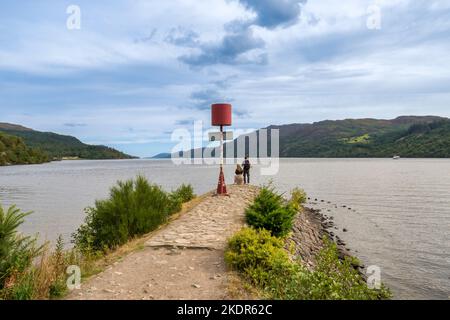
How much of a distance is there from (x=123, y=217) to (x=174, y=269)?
20.0 feet

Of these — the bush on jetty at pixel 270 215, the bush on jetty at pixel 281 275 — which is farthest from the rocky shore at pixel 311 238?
the bush on jetty at pixel 281 275

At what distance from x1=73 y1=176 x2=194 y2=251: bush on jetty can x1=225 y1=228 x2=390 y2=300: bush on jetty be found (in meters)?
6.08

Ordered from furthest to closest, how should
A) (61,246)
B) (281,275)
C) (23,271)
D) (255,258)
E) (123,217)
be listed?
(123,217) → (61,246) → (255,258) → (281,275) → (23,271)

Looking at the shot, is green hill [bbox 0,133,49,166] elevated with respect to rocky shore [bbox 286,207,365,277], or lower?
elevated

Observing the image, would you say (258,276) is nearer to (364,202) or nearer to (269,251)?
(269,251)

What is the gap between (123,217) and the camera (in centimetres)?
1538

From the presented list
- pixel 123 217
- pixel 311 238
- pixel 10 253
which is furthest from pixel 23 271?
pixel 311 238

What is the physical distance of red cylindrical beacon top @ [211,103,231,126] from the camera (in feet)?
65.5

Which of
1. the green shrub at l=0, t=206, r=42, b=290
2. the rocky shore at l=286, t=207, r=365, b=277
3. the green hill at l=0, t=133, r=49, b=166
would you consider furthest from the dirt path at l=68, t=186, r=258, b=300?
the green hill at l=0, t=133, r=49, b=166

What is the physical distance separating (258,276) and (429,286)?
11431mm

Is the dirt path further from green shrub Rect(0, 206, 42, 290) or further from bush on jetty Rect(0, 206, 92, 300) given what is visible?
green shrub Rect(0, 206, 42, 290)

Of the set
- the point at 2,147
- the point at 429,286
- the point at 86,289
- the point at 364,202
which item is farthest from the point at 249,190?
the point at 2,147

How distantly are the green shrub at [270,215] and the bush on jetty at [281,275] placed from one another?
2747 millimetres

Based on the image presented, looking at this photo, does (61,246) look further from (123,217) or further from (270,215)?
(270,215)
